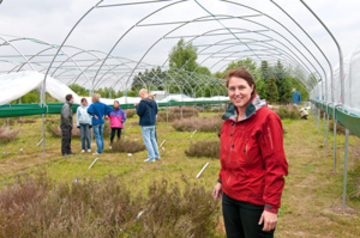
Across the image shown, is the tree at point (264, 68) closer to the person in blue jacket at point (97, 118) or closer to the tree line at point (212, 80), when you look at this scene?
the tree line at point (212, 80)

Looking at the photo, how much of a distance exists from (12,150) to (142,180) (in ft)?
17.4

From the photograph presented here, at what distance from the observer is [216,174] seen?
577 cm

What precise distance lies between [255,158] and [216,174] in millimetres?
4003

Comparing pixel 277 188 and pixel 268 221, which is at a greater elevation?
pixel 277 188

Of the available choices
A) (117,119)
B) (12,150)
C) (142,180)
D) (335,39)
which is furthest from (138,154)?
(335,39)

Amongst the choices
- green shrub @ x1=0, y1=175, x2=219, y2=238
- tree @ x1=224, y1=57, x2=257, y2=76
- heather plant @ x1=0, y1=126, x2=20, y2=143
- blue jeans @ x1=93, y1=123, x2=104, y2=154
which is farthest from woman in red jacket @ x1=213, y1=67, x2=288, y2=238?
tree @ x1=224, y1=57, x2=257, y2=76

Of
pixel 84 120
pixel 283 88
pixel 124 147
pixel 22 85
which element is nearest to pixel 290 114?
pixel 283 88

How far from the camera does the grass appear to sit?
366cm

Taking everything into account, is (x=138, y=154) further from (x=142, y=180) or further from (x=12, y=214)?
(x=12, y=214)

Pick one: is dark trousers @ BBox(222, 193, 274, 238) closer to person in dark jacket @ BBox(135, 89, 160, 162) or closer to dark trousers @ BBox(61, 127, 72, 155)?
person in dark jacket @ BBox(135, 89, 160, 162)

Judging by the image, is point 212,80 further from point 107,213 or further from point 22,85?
point 107,213

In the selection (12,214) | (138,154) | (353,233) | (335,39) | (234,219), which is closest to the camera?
(234,219)

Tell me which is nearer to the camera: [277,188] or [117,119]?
[277,188]

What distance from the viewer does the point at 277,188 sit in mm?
1725
